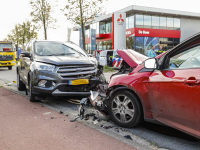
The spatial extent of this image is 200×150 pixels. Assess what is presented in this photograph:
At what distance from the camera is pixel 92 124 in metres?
4.01

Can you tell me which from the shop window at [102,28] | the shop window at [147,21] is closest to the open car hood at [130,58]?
the shop window at [147,21]

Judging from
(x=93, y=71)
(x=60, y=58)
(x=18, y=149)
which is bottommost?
(x=18, y=149)

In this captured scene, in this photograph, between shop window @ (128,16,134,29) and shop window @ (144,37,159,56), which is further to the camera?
shop window @ (144,37,159,56)

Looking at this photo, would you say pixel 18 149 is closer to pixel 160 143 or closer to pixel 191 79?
pixel 160 143

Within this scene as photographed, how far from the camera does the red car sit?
2695mm

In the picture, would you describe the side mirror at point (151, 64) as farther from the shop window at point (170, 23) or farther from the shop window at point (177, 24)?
the shop window at point (177, 24)

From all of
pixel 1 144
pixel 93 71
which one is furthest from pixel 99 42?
pixel 1 144

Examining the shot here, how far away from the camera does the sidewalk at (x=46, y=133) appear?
10.2ft

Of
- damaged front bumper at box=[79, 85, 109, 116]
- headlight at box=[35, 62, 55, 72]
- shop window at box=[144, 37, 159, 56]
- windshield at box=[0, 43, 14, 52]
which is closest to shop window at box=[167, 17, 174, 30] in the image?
shop window at box=[144, 37, 159, 56]

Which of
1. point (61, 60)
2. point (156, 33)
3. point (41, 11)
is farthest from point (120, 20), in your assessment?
point (61, 60)

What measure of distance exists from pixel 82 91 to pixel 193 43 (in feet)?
10.2

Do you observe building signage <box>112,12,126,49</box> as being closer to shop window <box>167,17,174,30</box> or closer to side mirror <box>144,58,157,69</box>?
shop window <box>167,17,174,30</box>

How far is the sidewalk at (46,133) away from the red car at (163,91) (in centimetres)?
59

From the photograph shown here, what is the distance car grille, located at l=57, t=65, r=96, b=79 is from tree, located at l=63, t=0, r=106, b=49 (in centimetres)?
1511
